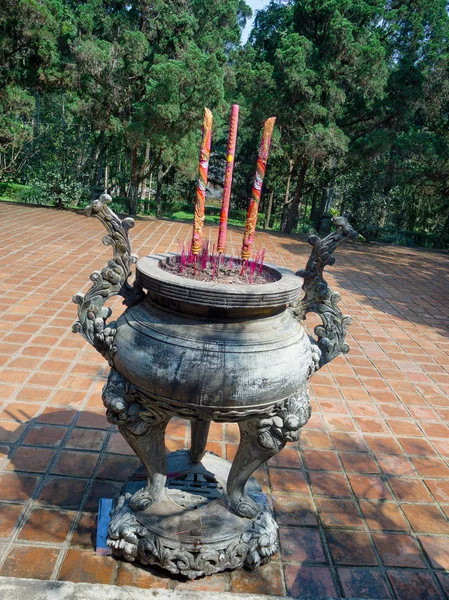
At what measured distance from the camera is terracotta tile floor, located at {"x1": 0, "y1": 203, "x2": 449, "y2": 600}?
1970 mm

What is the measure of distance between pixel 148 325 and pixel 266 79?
10.3 m

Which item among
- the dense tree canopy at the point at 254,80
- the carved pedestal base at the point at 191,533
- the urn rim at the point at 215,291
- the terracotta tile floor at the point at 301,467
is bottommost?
the terracotta tile floor at the point at 301,467

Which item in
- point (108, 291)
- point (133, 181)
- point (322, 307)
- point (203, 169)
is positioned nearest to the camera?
point (203, 169)

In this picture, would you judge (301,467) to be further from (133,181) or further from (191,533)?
(133,181)

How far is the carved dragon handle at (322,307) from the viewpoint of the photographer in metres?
1.90

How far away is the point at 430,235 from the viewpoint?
1427 cm

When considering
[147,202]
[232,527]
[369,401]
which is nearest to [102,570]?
[232,527]

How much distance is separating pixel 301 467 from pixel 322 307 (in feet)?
4.06

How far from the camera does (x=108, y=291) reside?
1866 millimetres

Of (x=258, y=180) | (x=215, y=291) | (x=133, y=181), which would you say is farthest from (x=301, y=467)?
(x=133, y=181)

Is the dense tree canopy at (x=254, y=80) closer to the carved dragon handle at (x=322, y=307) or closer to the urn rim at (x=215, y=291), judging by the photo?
the carved dragon handle at (x=322, y=307)

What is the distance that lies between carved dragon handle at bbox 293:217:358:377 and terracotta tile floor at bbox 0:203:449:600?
972 mm

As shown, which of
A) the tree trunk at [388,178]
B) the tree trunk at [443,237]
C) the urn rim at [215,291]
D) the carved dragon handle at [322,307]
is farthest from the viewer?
the tree trunk at [443,237]

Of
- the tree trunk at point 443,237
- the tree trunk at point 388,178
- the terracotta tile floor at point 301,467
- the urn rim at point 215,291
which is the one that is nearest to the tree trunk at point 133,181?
the tree trunk at point 388,178
